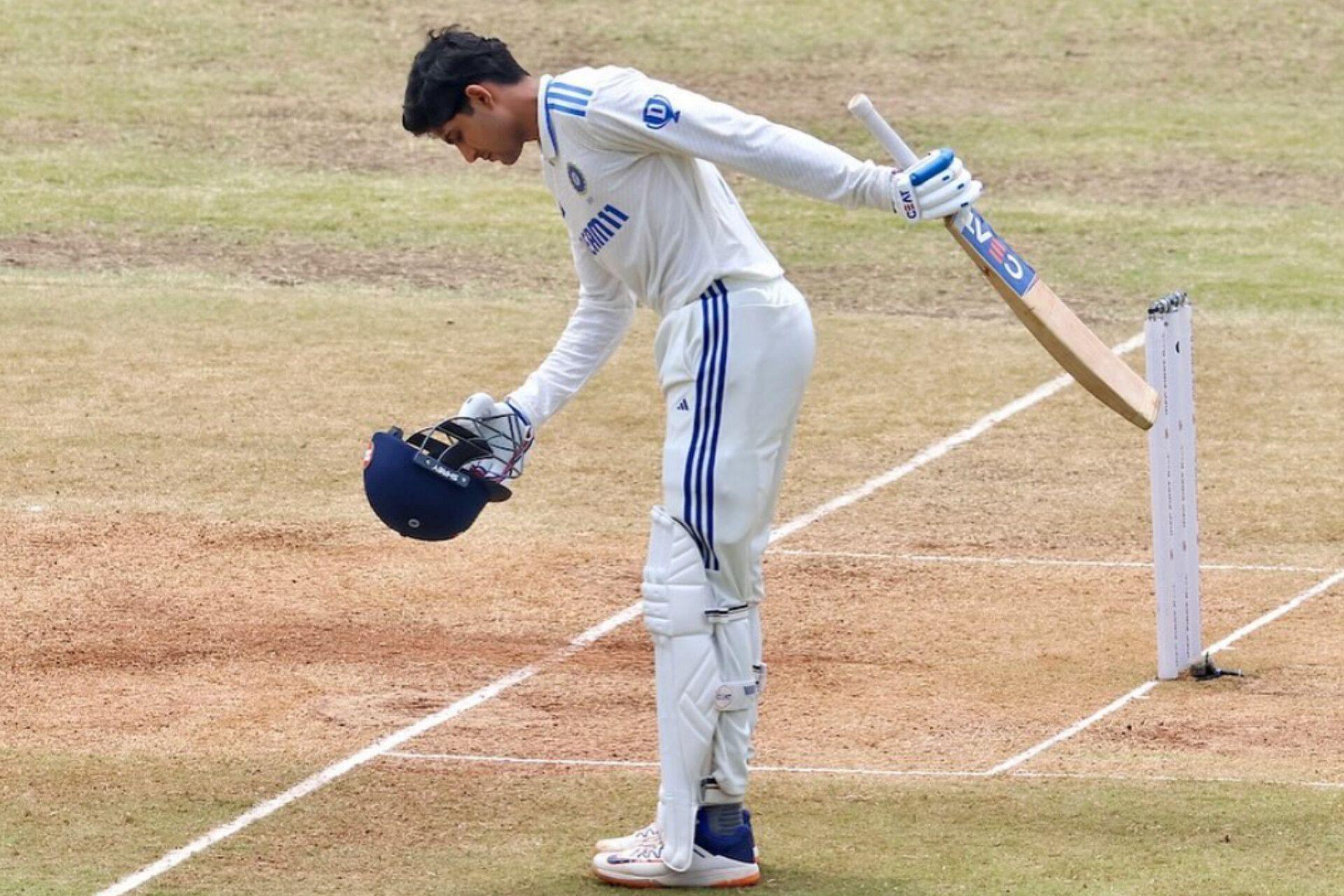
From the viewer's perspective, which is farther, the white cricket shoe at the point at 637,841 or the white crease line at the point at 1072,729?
the white crease line at the point at 1072,729

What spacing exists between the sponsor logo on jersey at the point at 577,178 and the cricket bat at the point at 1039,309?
790 mm

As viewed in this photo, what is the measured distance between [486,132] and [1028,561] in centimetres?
493

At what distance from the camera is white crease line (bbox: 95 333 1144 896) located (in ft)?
23.0

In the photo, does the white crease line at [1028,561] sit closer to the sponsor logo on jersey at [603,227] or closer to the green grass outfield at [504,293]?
the green grass outfield at [504,293]

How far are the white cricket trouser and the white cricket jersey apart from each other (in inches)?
4.1

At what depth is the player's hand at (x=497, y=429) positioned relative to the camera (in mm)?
7215

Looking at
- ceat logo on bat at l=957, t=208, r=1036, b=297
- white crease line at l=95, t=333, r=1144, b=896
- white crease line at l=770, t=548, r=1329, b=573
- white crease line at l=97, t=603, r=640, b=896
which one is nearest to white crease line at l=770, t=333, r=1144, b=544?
white crease line at l=95, t=333, r=1144, b=896

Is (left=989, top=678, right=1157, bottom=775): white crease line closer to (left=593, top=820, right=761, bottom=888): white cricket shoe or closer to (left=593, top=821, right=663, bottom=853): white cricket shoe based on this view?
(left=593, top=820, right=761, bottom=888): white cricket shoe

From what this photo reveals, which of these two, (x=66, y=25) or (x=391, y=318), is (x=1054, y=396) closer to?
(x=391, y=318)

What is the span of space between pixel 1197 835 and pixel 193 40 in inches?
733

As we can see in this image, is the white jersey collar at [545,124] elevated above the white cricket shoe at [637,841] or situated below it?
above

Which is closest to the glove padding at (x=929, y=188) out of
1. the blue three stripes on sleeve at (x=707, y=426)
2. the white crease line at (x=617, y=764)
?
the blue three stripes on sleeve at (x=707, y=426)

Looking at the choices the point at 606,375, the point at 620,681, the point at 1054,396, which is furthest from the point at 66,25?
the point at 620,681

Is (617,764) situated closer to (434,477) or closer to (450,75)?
(434,477)
